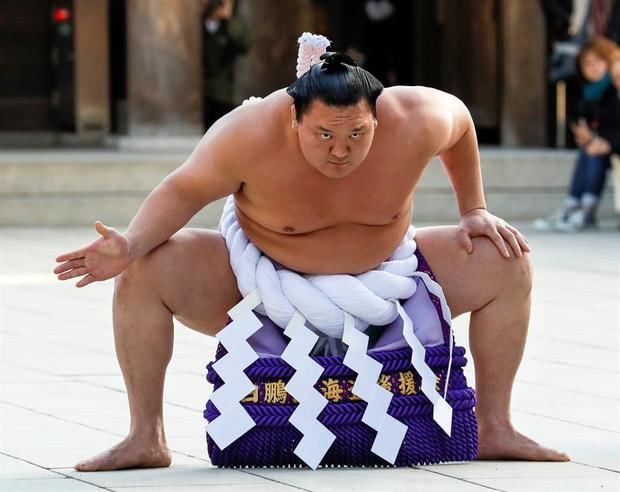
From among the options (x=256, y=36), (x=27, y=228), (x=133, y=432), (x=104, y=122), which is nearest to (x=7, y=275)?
(x=27, y=228)

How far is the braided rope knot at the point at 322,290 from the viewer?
3.92 meters

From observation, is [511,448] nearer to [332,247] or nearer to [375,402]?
[375,402]

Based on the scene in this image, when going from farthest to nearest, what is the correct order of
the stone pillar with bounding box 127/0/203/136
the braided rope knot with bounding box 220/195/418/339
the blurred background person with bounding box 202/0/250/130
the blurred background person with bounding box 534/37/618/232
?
the blurred background person with bounding box 202/0/250/130, the stone pillar with bounding box 127/0/203/136, the blurred background person with bounding box 534/37/618/232, the braided rope knot with bounding box 220/195/418/339

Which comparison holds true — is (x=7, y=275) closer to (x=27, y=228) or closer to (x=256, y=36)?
(x=27, y=228)

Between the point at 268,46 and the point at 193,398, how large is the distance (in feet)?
33.7

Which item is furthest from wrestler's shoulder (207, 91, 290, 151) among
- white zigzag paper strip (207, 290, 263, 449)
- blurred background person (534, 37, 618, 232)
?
blurred background person (534, 37, 618, 232)

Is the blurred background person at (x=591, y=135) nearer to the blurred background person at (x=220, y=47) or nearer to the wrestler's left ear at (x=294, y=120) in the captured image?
the blurred background person at (x=220, y=47)

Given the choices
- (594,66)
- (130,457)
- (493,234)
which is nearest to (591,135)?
(594,66)

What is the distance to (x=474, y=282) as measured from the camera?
13.2ft

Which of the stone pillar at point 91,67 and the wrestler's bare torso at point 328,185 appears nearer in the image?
the wrestler's bare torso at point 328,185

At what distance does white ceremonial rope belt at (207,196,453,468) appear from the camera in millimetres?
3832

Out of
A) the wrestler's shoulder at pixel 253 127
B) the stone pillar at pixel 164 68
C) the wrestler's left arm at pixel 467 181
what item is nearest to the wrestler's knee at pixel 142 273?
the wrestler's shoulder at pixel 253 127

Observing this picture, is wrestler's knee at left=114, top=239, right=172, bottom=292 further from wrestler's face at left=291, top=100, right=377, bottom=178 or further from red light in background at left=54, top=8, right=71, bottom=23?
red light in background at left=54, top=8, right=71, bottom=23

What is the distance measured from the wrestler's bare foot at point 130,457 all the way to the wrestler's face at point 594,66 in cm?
687
